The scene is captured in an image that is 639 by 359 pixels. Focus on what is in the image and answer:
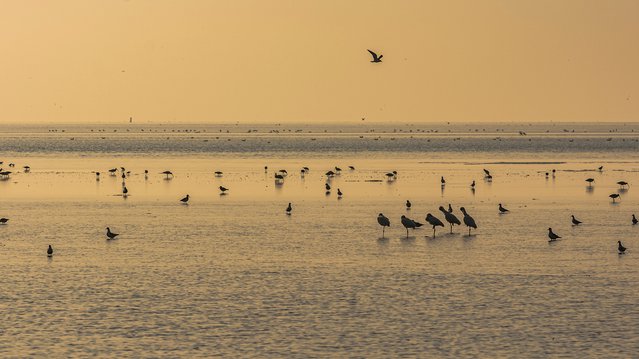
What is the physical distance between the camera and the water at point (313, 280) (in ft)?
72.0

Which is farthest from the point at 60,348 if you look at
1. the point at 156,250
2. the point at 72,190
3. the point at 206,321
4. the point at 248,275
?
the point at 72,190

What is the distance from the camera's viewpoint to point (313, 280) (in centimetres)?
2894

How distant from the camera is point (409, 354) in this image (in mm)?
20844

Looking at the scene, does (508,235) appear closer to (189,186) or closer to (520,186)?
(520,186)

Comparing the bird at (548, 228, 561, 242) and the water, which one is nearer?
the water

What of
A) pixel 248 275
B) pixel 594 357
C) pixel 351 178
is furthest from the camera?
pixel 351 178

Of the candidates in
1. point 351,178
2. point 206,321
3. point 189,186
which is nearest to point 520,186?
point 351,178

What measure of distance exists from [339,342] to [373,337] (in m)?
0.82

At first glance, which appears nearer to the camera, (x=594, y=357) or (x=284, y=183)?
(x=594, y=357)

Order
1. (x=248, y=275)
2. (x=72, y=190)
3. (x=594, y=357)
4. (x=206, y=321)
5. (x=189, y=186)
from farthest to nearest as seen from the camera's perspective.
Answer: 1. (x=189, y=186)
2. (x=72, y=190)
3. (x=248, y=275)
4. (x=206, y=321)
5. (x=594, y=357)

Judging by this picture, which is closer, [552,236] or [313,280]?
[313,280]

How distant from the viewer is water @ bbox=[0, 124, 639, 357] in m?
22.0

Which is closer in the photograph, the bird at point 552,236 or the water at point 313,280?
the water at point 313,280

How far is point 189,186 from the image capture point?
229ft
